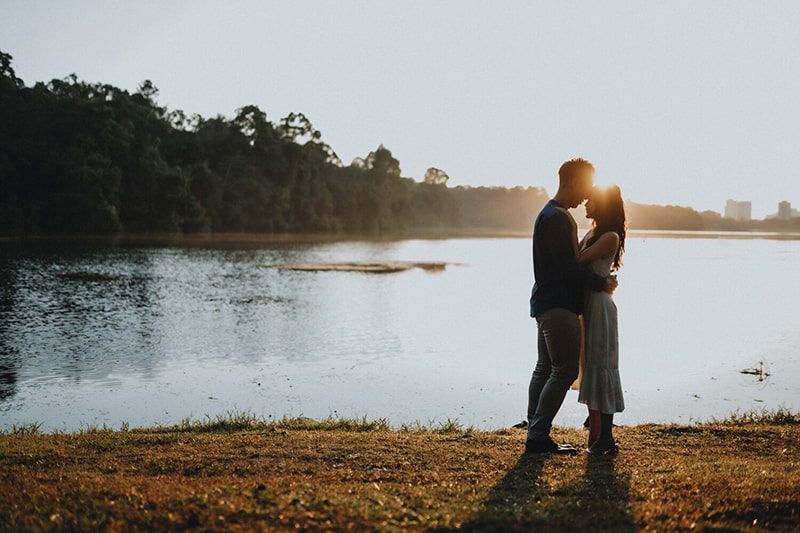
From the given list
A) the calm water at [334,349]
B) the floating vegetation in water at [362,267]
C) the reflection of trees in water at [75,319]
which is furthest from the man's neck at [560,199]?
the floating vegetation in water at [362,267]

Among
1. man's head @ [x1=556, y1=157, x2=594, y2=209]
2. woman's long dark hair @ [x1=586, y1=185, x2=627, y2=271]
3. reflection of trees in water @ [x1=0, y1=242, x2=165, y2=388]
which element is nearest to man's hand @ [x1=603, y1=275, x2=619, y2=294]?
woman's long dark hair @ [x1=586, y1=185, x2=627, y2=271]

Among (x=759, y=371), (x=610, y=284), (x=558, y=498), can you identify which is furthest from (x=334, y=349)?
(x=558, y=498)

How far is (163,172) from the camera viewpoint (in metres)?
73.5

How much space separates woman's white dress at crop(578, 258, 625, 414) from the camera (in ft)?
18.8

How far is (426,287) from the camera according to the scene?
110 ft

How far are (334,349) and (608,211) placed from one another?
37.3 ft

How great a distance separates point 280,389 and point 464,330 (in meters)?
9.31

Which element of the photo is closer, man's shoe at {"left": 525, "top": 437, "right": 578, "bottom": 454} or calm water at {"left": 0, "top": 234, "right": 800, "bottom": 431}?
man's shoe at {"left": 525, "top": 437, "right": 578, "bottom": 454}

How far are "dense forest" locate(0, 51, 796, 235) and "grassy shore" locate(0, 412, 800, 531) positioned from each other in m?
61.7

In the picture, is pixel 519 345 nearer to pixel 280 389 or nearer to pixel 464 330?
pixel 464 330

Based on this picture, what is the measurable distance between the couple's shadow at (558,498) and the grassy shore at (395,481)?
0.01 meters

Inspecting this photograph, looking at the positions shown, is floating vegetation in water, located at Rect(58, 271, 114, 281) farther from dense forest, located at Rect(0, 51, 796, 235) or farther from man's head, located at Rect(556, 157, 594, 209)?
dense forest, located at Rect(0, 51, 796, 235)

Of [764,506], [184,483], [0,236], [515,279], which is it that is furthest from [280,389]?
[0,236]

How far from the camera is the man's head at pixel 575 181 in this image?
18.6 feet
